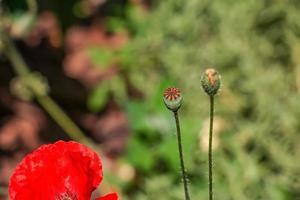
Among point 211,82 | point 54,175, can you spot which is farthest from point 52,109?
point 211,82

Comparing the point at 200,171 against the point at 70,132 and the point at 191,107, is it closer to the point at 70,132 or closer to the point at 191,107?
the point at 191,107

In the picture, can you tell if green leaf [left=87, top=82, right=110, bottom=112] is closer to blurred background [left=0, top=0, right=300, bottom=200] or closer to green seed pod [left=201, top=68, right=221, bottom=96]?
blurred background [left=0, top=0, right=300, bottom=200]

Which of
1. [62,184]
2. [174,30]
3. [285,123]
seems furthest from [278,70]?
[62,184]

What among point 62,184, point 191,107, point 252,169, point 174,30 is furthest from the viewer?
point 174,30

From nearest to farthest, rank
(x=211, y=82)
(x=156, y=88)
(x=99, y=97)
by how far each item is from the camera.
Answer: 1. (x=211, y=82)
2. (x=156, y=88)
3. (x=99, y=97)

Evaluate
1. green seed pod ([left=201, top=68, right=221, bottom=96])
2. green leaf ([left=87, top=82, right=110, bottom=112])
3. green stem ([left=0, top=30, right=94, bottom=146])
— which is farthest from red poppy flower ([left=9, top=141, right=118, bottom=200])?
green leaf ([left=87, top=82, right=110, bottom=112])

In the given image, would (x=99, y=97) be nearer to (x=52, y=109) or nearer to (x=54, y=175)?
(x=52, y=109)

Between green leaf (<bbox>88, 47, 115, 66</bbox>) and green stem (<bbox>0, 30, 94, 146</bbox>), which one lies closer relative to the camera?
green stem (<bbox>0, 30, 94, 146</bbox>)
